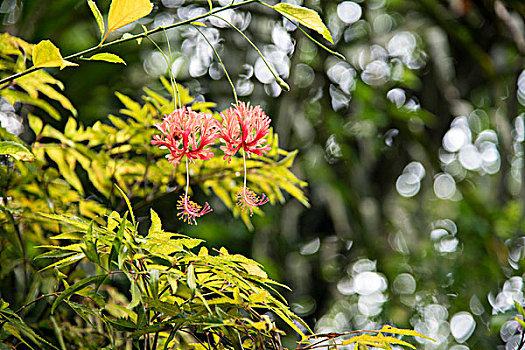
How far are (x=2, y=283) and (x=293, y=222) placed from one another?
76 cm

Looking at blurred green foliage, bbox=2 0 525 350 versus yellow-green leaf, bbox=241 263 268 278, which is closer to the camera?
yellow-green leaf, bbox=241 263 268 278

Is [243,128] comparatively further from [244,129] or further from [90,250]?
[90,250]

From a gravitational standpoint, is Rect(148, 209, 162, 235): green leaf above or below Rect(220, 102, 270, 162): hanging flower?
below

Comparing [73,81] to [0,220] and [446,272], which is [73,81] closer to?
[0,220]

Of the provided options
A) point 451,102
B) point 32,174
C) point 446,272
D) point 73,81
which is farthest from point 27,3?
point 446,272

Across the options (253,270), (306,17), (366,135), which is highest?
(306,17)

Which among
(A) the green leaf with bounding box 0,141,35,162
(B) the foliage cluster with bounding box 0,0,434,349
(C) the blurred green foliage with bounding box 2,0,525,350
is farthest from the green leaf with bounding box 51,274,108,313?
(C) the blurred green foliage with bounding box 2,0,525,350

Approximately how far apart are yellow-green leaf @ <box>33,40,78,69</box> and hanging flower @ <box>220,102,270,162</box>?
0.36 ft

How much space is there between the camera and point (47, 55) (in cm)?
32

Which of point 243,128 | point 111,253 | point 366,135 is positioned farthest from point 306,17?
point 366,135

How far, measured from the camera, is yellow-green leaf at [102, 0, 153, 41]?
32cm

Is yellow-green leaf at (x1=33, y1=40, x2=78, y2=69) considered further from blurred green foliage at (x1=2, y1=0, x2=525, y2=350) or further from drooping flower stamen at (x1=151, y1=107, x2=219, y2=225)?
blurred green foliage at (x1=2, y1=0, x2=525, y2=350)

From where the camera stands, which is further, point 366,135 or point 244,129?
point 366,135

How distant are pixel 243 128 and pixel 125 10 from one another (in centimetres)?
11
